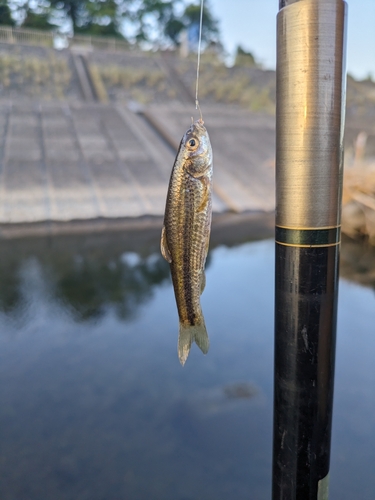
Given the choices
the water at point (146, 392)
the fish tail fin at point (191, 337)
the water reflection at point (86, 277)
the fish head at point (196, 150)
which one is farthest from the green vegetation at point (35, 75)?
the fish tail fin at point (191, 337)

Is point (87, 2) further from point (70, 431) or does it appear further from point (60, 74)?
point (70, 431)

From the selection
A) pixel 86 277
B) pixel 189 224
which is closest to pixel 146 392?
pixel 189 224

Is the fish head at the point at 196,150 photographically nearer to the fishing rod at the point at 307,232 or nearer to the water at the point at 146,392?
the fishing rod at the point at 307,232

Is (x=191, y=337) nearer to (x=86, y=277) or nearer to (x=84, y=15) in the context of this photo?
(x=86, y=277)

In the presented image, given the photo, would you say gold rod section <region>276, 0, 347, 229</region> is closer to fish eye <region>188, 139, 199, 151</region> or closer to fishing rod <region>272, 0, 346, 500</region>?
fishing rod <region>272, 0, 346, 500</region>

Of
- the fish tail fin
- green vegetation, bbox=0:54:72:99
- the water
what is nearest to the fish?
the fish tail fin

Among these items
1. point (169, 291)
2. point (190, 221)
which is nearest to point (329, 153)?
point (190, 221)
